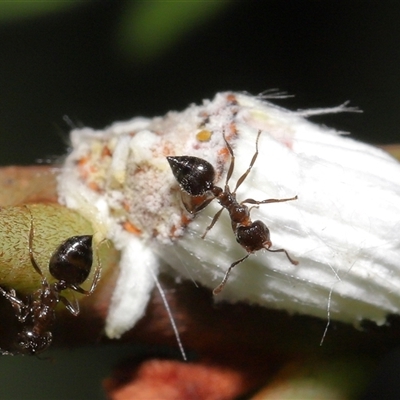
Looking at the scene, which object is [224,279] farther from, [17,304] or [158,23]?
[158,23]

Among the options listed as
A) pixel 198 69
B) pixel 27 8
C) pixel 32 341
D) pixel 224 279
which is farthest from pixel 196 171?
pixel 198 69

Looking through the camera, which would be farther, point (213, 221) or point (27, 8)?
point (27, 8)

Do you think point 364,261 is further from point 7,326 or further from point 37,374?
point 37,374

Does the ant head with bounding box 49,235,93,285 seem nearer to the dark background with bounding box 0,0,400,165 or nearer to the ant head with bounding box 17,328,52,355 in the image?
the ant head with bounding box 17,328,52,355

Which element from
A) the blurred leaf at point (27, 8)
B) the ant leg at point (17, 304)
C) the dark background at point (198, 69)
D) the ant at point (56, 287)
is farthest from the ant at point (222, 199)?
the dark background at point (198, 69)

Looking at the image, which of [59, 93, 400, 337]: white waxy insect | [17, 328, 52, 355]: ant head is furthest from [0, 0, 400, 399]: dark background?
[59, 93, 400, 337]: white waxy insect

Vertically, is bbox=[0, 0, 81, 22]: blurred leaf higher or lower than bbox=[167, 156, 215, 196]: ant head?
higher

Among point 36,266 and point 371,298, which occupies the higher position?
point 36,266

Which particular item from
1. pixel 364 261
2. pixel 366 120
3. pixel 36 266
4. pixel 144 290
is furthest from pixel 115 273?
pixel 366 120
